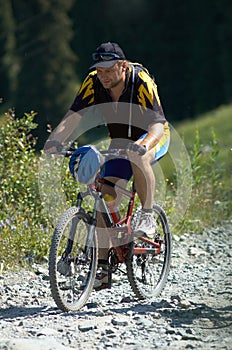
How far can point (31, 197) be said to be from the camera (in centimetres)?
906

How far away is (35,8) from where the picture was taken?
48.0 metres

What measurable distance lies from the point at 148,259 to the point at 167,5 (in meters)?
68.5

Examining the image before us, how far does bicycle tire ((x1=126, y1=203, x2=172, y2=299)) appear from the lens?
22.2 feet

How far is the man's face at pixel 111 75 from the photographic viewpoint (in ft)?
21.2

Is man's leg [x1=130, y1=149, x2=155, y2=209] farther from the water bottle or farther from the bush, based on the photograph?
the bush

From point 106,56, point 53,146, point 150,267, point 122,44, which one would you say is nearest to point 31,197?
point 150,267

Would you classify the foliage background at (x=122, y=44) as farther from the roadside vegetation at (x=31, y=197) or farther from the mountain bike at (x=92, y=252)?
the mountain bike at (x=92, y=252)

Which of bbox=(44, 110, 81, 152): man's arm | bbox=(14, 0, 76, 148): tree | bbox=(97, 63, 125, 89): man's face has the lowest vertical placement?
bbox=(44, 110, 81, 152): man's arm

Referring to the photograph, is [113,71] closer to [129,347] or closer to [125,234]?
[125,234]

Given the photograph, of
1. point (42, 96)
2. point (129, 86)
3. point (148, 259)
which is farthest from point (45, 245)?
point (42, 96)

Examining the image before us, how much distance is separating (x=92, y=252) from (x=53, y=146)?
87cm

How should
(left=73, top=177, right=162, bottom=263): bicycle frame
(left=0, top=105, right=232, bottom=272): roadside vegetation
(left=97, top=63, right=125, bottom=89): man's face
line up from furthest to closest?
(left=0, top=105, right=232, bottom=272): roadside vegetation
(left=97, top=63, right=125, bottom=89): man's face
(left=73, top=177, right=162, bottom=263): bicycle frame

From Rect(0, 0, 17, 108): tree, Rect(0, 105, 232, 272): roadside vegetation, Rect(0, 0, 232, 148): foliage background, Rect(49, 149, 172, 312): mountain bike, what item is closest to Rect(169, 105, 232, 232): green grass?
Rect(0, 105, 232, 272): roadside vegetation

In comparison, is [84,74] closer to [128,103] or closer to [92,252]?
[128,103]
